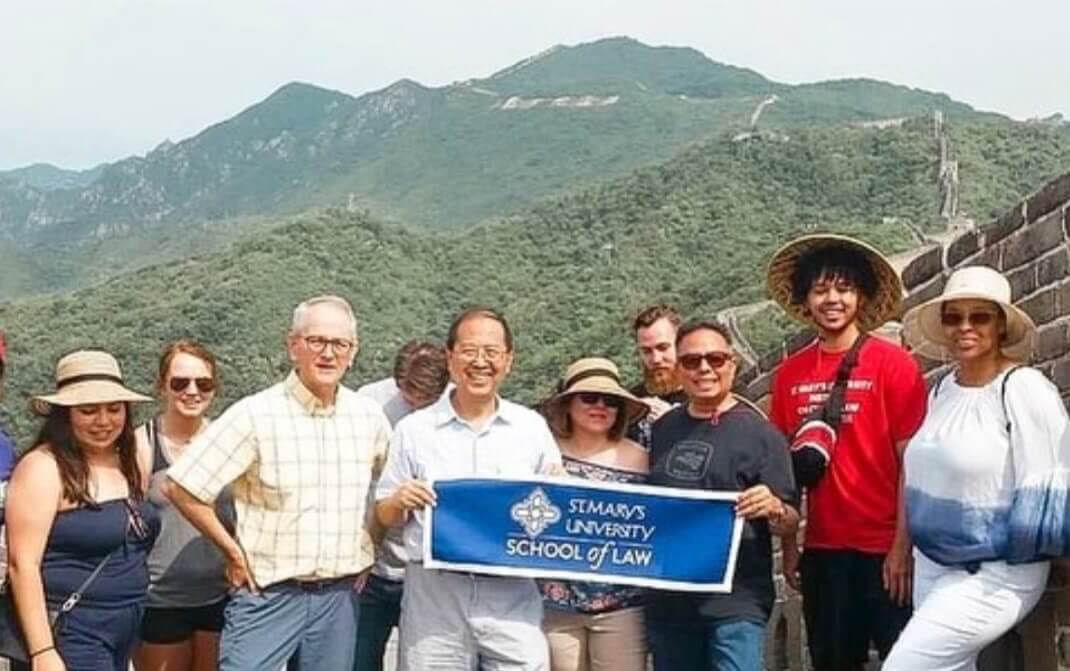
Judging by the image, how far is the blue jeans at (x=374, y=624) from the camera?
591 centimetres

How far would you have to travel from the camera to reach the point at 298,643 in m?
5.09

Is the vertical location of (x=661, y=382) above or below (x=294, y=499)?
above

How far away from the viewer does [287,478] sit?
496 cm

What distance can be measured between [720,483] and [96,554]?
78.6 inches

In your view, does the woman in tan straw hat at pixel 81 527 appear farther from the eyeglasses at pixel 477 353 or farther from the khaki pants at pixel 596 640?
the khaki pants at pixel 596 640

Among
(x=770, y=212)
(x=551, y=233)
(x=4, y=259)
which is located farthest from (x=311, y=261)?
(x=4, y=259)

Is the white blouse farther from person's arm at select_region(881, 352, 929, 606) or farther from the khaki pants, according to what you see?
the khaki pants

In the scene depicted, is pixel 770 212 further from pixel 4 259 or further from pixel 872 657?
pixel 4 259

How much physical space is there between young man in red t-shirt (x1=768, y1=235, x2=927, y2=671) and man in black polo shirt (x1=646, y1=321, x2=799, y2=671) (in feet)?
0.57

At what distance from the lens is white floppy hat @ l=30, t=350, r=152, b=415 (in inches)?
198

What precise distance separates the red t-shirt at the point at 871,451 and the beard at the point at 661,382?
0.95m

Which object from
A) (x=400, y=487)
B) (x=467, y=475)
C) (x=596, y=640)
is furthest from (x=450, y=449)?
(x=596, y=640)

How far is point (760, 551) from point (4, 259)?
3453 inches

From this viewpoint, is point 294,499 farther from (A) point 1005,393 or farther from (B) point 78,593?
(A) point 1005,393
